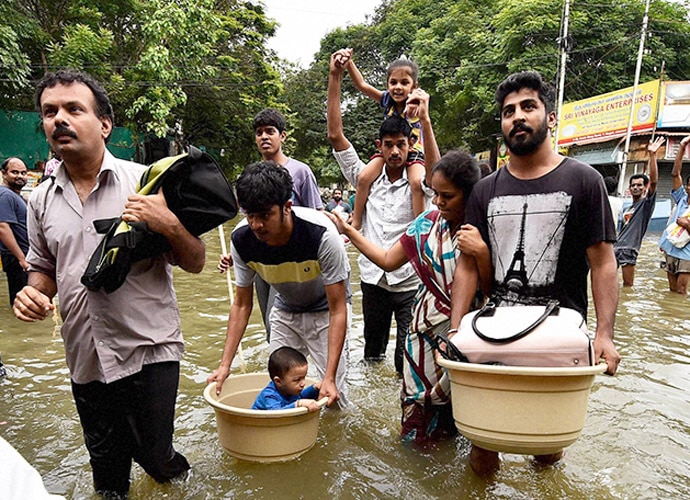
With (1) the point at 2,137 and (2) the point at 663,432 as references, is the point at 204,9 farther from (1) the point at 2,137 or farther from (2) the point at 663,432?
(2) the point at 663,432

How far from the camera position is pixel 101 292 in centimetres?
211

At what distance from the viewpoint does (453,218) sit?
8.86ft

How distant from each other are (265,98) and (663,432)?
19403 mm

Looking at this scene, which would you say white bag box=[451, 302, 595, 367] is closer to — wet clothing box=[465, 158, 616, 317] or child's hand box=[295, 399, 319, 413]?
wet clothing box=[465, 158, 616, 317]

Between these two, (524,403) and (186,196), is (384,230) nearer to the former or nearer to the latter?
(186,196)

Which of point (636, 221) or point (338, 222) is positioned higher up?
point (636, 221)

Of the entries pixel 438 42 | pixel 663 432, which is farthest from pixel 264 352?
pixel 438 42

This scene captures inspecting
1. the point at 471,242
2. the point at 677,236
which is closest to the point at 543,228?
the point at 471,242

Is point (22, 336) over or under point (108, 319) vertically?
under

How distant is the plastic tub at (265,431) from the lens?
7.98ft

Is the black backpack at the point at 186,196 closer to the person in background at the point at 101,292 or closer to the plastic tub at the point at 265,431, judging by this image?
the person in background at the point at 101,292

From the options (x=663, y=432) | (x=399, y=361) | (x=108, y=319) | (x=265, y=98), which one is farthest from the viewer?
(x=265, y=98)

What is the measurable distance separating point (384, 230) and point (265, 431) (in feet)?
6.18

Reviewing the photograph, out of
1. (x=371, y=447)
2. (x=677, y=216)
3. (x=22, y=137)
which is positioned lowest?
(x=371, y=447)
